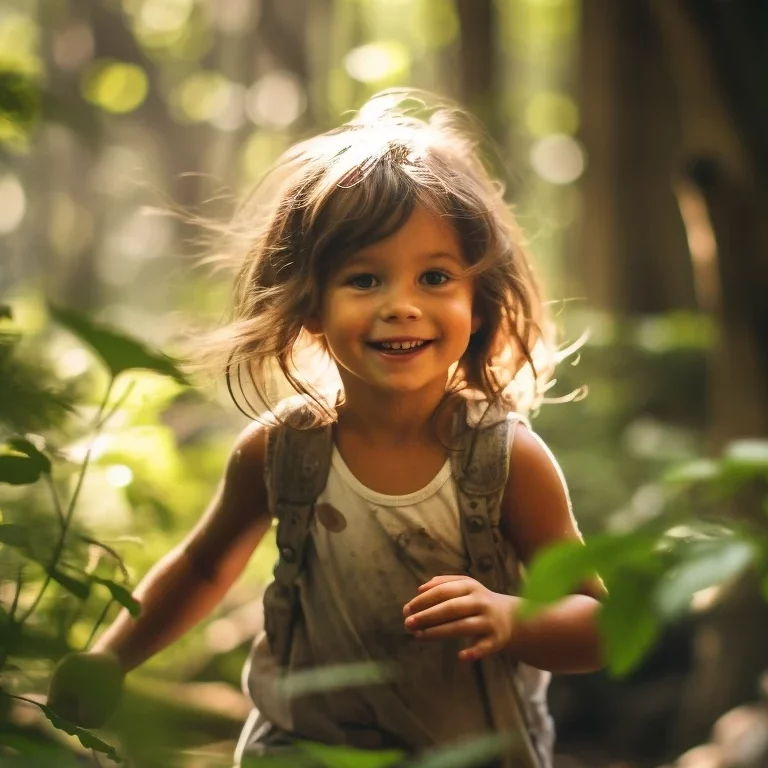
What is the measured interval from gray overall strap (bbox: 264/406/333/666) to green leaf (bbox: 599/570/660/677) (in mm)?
1230

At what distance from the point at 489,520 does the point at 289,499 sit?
419 millimetres

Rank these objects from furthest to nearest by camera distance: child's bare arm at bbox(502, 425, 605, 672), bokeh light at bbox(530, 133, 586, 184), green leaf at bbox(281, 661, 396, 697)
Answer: bokeh light at bbox(530, 133, 586, 184), child's bare arm at bbox(502, 425, 605, 672), green leaf at bbox(281, 661, 396, 697)

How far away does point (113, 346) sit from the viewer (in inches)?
54.1

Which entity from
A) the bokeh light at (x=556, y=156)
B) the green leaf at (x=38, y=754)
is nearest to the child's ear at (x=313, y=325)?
the green leaf at (x=38, y=754)

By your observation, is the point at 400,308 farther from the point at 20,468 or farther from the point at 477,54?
the point at 477,54

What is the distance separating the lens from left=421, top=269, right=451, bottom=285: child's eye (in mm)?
2117

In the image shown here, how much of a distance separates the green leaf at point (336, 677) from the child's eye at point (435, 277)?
756mm

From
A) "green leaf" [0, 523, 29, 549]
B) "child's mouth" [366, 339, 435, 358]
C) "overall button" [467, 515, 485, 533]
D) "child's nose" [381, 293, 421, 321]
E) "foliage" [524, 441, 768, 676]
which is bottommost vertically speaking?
"overall button" [467, 515, 485, 533]

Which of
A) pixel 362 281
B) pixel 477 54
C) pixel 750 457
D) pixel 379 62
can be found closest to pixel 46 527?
pixel 362 281

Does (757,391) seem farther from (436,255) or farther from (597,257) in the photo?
(597,257)

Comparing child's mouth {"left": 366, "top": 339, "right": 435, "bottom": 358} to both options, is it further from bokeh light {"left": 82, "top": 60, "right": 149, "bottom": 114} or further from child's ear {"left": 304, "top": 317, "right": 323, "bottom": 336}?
bokeh light {"left": 82, "top": 60, "right": 149, "bottom": 114}

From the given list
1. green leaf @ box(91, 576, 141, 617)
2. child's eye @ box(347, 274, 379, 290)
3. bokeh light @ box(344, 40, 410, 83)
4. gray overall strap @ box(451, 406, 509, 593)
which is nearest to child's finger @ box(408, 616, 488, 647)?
gray overall strap @ box(451, 406, 509, 593)

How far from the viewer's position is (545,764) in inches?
90.1

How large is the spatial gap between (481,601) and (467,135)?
1.34 metres
